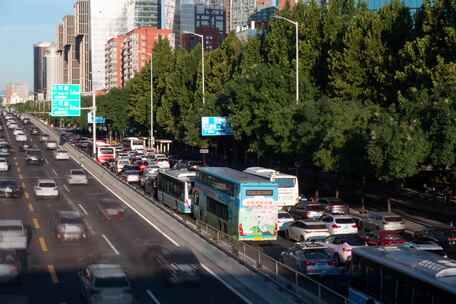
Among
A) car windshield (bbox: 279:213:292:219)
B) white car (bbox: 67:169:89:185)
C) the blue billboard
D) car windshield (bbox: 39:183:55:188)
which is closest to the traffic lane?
car windshield (bbox: 39:183:55:188)

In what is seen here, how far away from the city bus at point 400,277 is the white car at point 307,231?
14.0 m

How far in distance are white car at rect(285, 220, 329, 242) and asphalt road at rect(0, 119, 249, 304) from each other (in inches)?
226

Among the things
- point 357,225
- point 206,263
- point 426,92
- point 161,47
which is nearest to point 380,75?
point 426,92

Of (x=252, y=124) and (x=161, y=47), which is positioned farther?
(x=161, y=47)

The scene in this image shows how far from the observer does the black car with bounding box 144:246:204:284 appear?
24.0 metres

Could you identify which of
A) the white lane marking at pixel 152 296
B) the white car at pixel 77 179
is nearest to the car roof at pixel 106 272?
the white lane marking at pixel 152 296

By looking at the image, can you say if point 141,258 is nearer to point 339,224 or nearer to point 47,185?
point 339,224

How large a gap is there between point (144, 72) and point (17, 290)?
291 ft

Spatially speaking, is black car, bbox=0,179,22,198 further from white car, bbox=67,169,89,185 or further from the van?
the van

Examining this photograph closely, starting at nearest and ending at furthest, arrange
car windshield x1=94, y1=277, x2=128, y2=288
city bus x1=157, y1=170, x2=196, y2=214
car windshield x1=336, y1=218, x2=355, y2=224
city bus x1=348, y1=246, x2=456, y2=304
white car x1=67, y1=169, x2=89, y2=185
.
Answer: city bus x1=348, y1=246, x2=456, y2=304 < car windshield x1=94, y1=277, x2=128, y2=288 < car windshield x1=336, y1=218, x2=355, y2=224 < city bus x1=157, y1=170, x2=196, y2=214 < white car x1=67, y1=169, x2=89, y2=185

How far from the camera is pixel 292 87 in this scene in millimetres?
60000

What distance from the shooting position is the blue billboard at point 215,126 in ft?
217

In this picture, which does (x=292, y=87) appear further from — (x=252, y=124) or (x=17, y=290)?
(x=17, y=290)

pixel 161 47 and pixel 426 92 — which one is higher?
pixel 161 47
